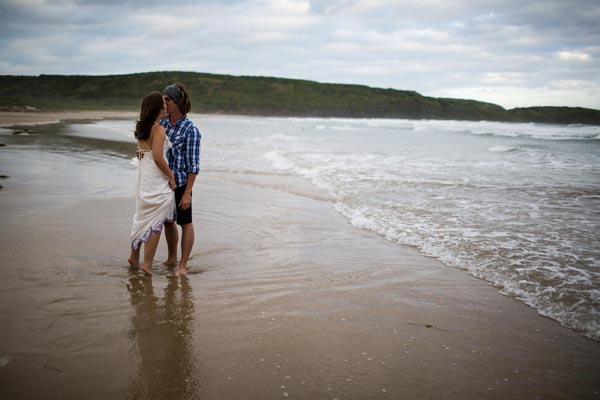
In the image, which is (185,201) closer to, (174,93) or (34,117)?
(174,93)

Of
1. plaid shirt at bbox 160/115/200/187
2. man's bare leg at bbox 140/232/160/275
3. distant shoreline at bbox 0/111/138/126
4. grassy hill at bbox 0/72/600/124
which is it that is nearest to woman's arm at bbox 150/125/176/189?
plaid shirt at bbox 160/115/200/187

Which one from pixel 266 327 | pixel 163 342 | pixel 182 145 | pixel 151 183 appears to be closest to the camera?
pixel 163 342

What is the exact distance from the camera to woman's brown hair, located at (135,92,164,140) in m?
3.83

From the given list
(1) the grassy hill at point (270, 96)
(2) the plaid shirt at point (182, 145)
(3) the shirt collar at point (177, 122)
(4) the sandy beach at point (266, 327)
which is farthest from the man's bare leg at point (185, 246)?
(1) the grassy hill at point (270, 96)

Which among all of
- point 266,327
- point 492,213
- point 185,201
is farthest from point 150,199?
point 492,213

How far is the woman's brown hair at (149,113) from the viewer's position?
12.6 ft

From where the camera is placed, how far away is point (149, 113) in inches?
151

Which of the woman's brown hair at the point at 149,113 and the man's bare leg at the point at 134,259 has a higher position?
the woman's brown hair at the point at 149,113

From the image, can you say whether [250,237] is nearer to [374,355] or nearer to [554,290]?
[374,355]

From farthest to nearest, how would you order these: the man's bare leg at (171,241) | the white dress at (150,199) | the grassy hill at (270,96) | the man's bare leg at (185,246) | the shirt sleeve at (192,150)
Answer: the grassy hill at (270,96)
the man's bare leg at (171,241)
the man's bare leg at (185,246)
the shirt sleeve at (192,150)
the white dress at (150,199)

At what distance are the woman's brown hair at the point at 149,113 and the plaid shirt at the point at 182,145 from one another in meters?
0.30

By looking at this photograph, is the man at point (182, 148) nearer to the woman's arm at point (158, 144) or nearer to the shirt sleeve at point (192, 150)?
the shirt sleeve at point (192, 150)

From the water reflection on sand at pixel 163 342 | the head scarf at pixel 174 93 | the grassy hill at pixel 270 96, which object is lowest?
the water reflection on sand at pixel 163 342

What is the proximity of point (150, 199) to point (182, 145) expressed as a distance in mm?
596
